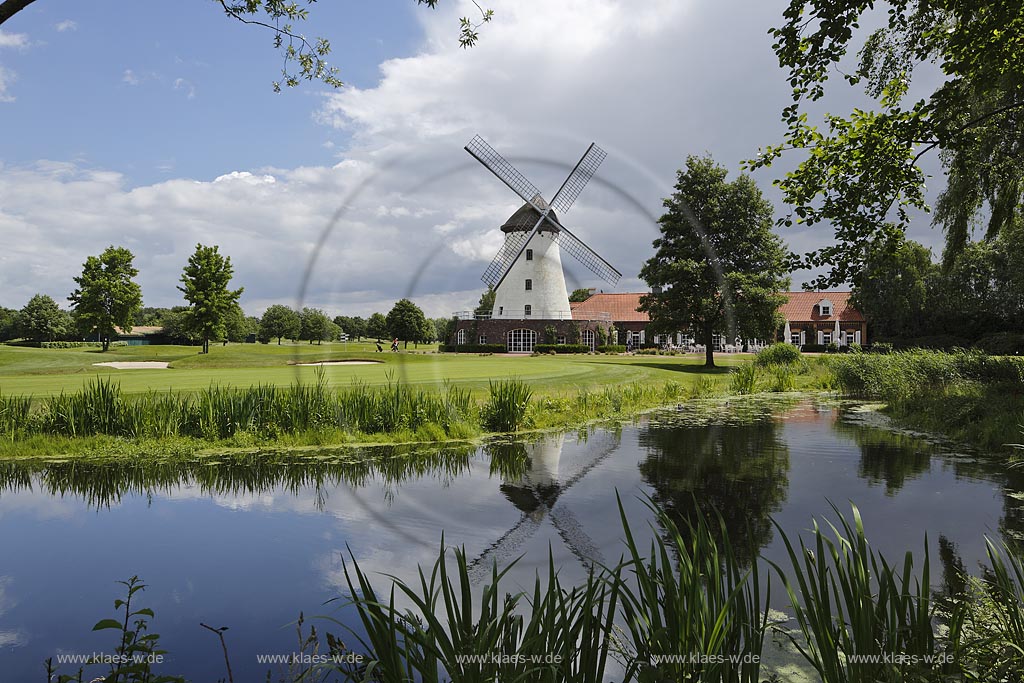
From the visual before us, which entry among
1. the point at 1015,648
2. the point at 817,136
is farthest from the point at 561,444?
the point at 1015,648

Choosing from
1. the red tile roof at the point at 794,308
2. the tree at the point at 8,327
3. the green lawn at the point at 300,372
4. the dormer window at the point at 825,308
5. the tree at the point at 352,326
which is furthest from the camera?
the tree at the point at 8,327

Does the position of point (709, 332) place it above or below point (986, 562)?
above

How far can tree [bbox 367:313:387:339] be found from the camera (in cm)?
1128

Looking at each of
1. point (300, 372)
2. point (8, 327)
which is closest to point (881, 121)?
point (300, 372)

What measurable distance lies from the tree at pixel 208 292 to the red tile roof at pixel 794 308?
119 ft

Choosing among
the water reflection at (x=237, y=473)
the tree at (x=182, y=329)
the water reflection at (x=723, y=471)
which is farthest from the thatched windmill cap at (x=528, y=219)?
the tree at (x=182, y=329)

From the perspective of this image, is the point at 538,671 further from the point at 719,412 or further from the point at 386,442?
the point at 719,412

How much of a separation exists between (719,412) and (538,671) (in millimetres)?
15739

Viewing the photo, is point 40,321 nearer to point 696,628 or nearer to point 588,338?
point 588,338

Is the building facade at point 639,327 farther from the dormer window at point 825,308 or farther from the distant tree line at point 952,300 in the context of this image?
the distant tree line at point 952,300

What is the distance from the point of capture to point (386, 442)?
12938 mm

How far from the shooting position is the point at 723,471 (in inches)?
395

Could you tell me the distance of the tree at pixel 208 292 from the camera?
184 feet

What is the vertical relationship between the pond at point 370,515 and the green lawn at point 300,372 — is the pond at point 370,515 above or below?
below
